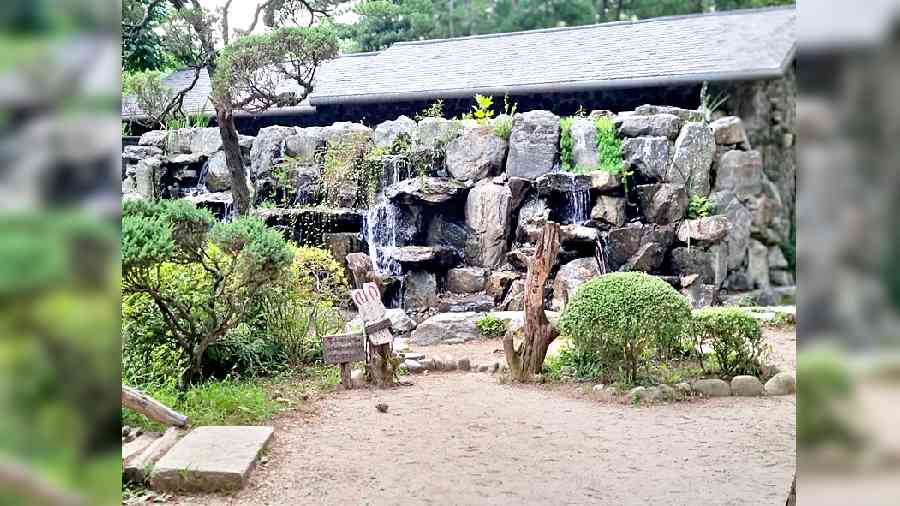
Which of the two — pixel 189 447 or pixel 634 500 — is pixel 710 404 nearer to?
pixel 634 500

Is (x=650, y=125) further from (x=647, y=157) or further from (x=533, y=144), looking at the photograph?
(x=533, y=144)

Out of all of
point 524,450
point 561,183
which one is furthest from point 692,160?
point 524,450

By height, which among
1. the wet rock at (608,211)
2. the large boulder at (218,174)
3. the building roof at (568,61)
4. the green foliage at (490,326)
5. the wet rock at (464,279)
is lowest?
the green foliage at (490,326)

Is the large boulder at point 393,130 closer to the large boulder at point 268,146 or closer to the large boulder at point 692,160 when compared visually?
the large boulder at point 268,146

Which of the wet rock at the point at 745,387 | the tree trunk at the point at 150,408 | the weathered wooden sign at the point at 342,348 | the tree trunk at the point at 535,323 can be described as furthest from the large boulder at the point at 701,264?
the tree trunk at the point at 150,408

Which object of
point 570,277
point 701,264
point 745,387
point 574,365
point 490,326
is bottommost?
point 745,387

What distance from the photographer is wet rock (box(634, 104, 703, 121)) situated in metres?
4.16

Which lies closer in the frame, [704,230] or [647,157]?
[704,230]

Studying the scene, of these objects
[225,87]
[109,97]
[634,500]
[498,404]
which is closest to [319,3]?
[225,87]

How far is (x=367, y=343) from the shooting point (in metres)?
4.61

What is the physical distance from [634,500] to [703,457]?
51 centimetres

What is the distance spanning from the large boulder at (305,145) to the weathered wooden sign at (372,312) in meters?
0.79

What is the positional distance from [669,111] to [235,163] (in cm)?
233

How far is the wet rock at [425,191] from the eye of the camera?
4.66 metres
